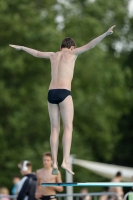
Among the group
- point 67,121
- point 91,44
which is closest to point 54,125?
point 67,121

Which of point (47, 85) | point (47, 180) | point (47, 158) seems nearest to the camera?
point (47, 158)

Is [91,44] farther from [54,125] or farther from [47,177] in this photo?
[47,177]

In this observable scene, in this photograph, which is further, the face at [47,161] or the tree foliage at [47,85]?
the tree foliage at [47,85]

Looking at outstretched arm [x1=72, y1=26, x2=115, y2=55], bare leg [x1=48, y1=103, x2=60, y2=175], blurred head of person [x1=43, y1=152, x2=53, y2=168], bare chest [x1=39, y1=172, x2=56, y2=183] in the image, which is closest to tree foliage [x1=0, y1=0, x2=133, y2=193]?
bare chest [x1=39, y1=172, x2=56, y2=183]

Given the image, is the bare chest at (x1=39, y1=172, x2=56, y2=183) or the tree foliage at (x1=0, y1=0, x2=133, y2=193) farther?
the tree foliage at (x1=0, y1=0, x2=133, y2=193)

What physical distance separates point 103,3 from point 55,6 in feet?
11.3

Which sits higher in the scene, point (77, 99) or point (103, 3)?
point (103, 3)

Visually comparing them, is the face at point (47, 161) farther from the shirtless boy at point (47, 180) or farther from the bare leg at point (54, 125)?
the bare leg at point (54, 125)

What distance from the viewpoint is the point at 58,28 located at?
42.8 m

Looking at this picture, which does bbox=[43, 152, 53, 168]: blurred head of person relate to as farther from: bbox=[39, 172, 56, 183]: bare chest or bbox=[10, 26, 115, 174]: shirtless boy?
bbox=[10, 26, 115, 174]: shirtless boy

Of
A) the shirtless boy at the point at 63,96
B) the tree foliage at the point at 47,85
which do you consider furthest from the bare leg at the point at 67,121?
the tree foliage at the point at 47,85

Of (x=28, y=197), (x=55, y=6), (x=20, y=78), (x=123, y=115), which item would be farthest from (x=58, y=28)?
(x=28, y=197)

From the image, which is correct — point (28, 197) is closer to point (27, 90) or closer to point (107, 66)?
point (27, 90)

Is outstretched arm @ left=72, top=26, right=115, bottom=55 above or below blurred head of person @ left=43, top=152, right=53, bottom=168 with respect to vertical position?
above
